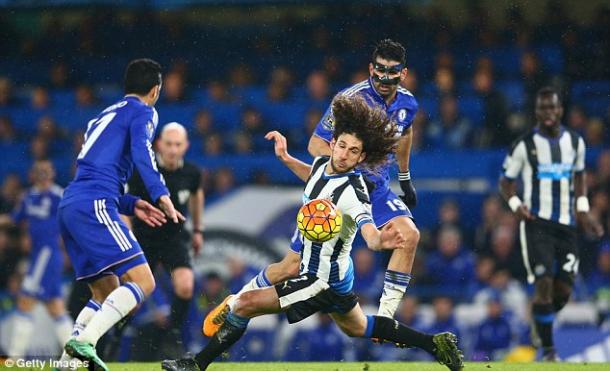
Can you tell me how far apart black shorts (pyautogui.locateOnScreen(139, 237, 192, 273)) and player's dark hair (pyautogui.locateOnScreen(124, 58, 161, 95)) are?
9.37ft

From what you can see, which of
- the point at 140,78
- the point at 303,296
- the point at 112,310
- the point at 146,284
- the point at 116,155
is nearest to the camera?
the point at 303,296

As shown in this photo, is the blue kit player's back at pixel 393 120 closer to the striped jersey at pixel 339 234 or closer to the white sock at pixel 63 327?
the striped jersey at pixel 339 234

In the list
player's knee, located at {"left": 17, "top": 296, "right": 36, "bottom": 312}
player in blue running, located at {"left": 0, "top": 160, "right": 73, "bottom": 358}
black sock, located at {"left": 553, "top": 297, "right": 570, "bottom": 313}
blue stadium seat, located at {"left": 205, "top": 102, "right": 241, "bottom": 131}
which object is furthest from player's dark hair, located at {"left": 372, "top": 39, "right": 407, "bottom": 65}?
blue stadium seat, located at {"left": 205, "top": 102, "right": 241, "bottom": 131}

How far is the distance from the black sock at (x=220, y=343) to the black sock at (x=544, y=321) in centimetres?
416

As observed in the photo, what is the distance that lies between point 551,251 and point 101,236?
4.76 metres

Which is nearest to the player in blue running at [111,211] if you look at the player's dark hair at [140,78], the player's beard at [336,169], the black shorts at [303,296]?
the player's dark hair at [140,78]

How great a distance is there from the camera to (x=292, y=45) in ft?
55.0

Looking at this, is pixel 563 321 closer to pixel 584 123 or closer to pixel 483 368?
pixel 584 123

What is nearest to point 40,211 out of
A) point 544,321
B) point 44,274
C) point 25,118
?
point 44,274

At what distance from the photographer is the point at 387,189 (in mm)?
8555

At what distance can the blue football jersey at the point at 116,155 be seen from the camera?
7410 mm

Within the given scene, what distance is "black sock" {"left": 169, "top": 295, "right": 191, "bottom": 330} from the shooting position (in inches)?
413

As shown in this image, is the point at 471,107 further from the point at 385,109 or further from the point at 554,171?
the point at 385,109

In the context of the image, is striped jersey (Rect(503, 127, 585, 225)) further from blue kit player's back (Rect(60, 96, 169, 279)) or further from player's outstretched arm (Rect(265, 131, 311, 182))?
blue kit player's back (Rect(60, 96, 169, 279))
